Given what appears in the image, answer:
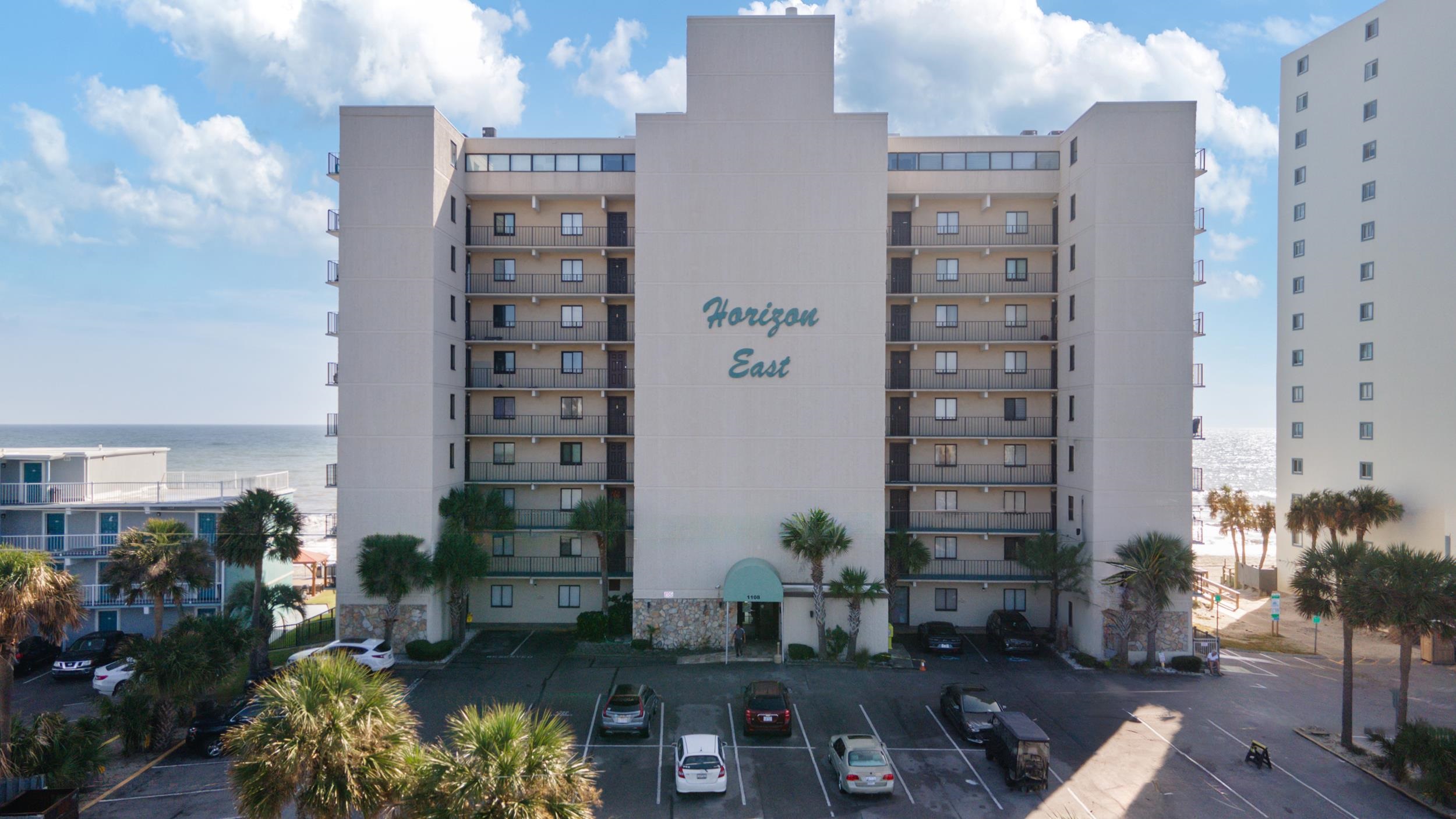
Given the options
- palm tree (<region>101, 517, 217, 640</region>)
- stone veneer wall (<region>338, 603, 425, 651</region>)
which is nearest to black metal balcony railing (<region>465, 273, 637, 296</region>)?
stone veneer wall (<region>338, 603, 425, 651</region>)

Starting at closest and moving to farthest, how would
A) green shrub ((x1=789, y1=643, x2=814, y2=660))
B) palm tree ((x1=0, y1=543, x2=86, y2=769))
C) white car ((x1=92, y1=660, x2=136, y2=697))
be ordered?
palm tree ((x1=0, y1=543, x2=86, y2=769)) < white car ((x1=92, y1=660, x2=136, y2=697)) < green shrub ((x1=789, y1=643, x2=814, y2=660))

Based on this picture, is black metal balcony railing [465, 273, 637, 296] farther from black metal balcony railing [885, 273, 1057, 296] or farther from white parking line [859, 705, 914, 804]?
white parking line [859, 705, 914, 804]

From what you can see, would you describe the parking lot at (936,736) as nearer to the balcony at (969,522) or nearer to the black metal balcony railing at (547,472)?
the balcony at (969,522)

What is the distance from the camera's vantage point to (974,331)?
3525cm

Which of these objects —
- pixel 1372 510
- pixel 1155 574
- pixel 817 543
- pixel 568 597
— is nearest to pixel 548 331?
pixel 568 597

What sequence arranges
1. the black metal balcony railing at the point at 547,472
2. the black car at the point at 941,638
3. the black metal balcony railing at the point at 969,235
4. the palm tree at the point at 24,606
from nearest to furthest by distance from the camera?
the palm tree at the point at 24,606 < the black car at the point at 941,638 < the black metal balcony railing at the point at 547,472 < the black metal balcony railing at the point at 969,235

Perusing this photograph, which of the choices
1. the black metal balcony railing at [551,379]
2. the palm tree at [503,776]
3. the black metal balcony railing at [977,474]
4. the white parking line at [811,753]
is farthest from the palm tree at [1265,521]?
the palm tree at [503,776]

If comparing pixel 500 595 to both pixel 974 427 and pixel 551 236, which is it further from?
pixel 974 427

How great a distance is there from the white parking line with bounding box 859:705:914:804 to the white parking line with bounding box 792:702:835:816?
6.20 feet

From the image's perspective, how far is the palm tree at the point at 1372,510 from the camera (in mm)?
35750

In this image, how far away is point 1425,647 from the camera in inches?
1245

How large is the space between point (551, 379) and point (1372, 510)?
4224cm

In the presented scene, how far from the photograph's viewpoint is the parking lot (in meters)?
18.7

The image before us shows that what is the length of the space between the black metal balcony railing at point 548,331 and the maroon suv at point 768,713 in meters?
18.6
